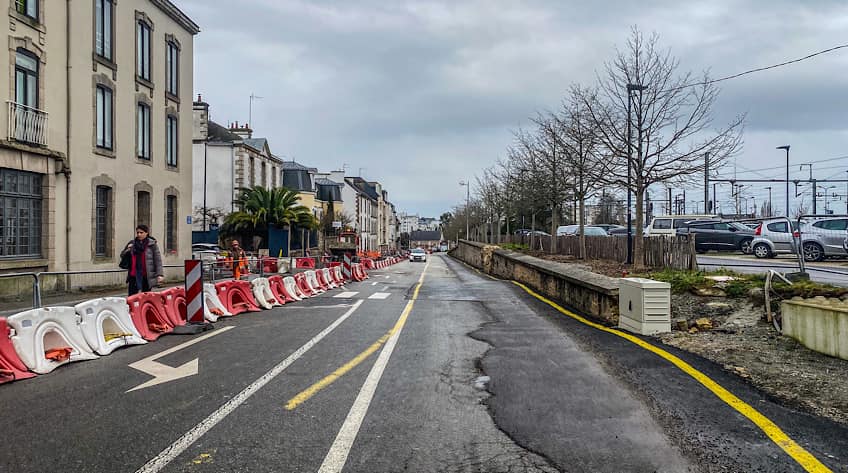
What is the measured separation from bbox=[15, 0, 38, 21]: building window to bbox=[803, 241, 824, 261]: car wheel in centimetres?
2356

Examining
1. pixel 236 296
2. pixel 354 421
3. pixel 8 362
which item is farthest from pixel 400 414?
pixel 236 296

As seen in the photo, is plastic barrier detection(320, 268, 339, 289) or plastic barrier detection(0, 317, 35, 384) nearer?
plastic barrier detection(0, 317, 35, 384)

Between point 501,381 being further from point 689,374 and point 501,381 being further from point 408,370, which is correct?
point 689,374

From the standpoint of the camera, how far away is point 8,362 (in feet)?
24.3

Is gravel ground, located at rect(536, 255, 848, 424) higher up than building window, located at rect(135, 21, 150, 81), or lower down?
lower down

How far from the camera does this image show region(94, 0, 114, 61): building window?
2066 cm

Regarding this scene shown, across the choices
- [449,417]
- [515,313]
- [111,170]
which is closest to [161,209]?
[111,170]

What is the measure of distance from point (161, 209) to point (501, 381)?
21.3 m

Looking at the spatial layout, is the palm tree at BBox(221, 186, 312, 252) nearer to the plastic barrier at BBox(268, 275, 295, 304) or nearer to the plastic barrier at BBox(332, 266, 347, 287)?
the plastic barrier at BBox(332, 266, 347, 287)

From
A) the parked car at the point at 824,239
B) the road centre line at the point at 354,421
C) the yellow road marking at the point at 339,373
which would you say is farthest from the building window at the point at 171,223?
the parked car at the point at 824,239

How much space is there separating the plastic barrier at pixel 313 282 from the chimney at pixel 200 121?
29424 mm

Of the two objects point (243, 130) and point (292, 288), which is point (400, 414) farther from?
point (243, 130)

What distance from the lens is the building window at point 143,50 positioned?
23312 millimetres

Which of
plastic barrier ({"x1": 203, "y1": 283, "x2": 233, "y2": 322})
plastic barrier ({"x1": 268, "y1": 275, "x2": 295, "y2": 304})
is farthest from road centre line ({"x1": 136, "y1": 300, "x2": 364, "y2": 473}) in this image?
plastic barrier ({"x1": 268, "y1": 275, "x2": 295, "y2": 304})
